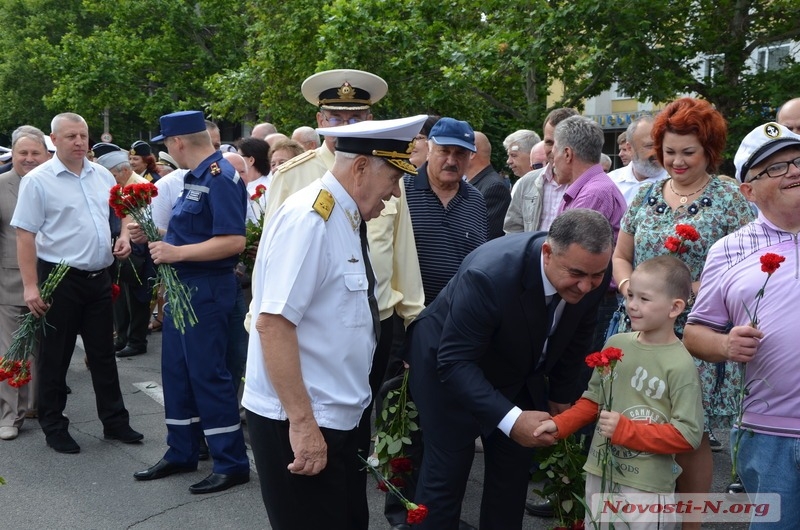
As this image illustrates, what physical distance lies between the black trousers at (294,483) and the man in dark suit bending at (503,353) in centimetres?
67

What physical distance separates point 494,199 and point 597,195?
5.46 feet

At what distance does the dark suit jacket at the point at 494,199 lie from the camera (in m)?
6.73

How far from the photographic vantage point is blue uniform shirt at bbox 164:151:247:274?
5.22m

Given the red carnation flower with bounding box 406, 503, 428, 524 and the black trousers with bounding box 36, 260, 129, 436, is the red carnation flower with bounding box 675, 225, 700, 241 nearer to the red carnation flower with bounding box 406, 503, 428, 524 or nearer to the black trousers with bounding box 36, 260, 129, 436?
the red carnation flower with bounding box 406, 503, 428, 524

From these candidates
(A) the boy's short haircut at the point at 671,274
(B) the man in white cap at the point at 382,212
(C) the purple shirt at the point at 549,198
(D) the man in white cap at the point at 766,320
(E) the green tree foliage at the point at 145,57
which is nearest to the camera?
(D) the man in white cap at the point at 766,320

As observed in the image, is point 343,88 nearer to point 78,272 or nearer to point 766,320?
point 78,272

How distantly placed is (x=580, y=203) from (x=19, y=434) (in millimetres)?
4471

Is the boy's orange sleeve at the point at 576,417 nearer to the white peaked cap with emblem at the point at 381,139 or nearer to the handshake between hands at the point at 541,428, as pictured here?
the handshake between hands at the point at 541,428

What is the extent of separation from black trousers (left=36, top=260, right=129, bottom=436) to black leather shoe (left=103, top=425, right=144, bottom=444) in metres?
0.04

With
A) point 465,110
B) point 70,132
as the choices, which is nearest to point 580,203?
point 70,132

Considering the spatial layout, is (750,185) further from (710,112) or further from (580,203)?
(580,203)

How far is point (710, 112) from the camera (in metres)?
4.23

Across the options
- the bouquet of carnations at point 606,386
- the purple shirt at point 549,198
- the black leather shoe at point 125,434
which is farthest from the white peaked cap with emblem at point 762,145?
the black leather shoe at point 125,434

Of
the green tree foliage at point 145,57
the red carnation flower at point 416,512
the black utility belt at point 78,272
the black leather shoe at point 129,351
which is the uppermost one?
the green tree foliage at point 145,57
